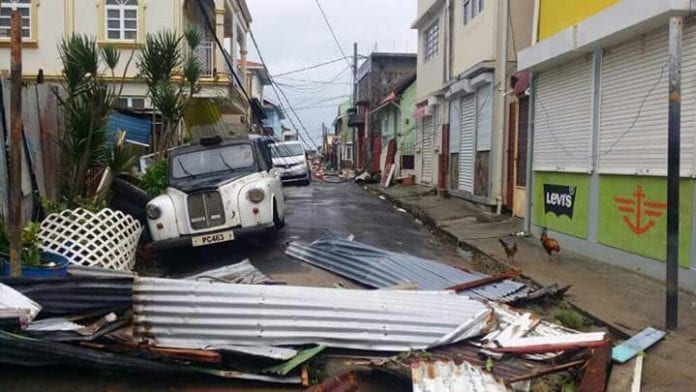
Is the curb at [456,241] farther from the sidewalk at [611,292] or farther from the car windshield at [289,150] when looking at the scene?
the car windshield at [289,150]

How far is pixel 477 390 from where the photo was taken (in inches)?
166

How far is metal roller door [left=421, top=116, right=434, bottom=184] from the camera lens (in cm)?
2216

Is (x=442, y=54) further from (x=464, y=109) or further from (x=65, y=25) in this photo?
(x=65, y=25)

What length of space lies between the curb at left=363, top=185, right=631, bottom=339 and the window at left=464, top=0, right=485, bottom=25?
16.8 ft

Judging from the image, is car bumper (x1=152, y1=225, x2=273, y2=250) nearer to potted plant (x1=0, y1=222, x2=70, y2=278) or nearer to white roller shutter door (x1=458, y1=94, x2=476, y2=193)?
potted plant (x1=0, y1=222, x2=70, y2=278)

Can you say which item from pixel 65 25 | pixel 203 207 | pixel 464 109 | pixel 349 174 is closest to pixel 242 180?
pixel 203 207

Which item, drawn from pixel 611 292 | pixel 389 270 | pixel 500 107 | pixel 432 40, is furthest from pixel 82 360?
pixel 432 40

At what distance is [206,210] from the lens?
9.24 m

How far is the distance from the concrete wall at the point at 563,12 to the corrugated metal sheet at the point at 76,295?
22.6 ft

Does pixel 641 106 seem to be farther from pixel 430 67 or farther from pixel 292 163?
pixel 292 163

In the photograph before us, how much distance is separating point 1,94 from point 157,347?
3.88m

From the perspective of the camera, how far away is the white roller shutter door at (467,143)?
54.3 ft

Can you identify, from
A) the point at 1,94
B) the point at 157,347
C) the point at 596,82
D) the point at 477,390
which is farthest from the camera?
the point at 596,82

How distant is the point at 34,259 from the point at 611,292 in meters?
6.19
